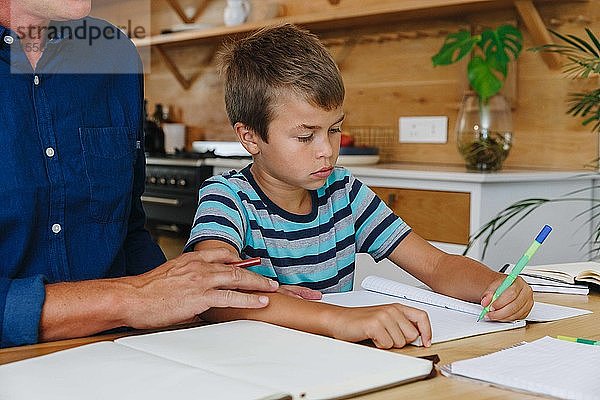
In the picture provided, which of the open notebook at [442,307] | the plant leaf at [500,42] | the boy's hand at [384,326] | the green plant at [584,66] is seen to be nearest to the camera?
the boy's hand at [384,326]

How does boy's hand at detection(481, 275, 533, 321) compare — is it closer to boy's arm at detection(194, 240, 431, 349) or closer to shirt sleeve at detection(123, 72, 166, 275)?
boy's arm at detection(194, 240, 431, 349)

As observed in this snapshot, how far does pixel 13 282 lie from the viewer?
1.04 meters

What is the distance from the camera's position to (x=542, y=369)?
2.86 ft

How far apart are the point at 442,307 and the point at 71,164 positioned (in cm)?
68

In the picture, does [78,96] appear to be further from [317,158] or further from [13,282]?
[13,282]

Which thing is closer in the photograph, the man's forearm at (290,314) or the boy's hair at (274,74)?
the man's forearm at (290,314)

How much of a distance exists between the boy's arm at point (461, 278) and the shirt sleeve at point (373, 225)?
20 mm

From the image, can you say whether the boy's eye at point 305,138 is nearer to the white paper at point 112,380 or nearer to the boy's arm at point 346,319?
the boy's arm at point 346,319

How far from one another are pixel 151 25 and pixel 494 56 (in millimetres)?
2868

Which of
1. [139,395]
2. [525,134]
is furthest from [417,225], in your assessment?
[139,395]

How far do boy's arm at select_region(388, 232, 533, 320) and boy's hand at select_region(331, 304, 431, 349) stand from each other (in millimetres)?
164

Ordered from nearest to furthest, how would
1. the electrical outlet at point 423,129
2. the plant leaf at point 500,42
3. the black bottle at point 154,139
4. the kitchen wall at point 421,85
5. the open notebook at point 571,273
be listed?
the open notebook at point 571,273
the plant leaf at point 500,42
the kitchen wall at point 421,85
the electrical outlet at point 423,129
the black bottle at point 154,139

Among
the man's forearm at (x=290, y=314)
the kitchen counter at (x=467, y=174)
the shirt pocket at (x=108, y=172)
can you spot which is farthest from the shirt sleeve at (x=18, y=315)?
the kitchen counter at (x=467, y=174)

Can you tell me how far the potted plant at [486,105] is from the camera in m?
2.93
